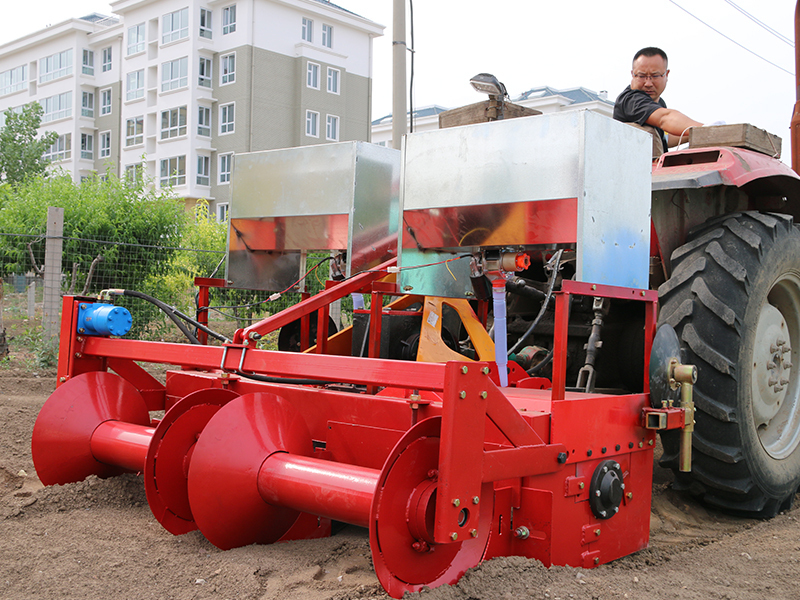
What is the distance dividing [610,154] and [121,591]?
7.99 feet

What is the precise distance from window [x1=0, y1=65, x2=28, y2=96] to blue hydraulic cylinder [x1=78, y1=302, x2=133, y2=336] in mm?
46623

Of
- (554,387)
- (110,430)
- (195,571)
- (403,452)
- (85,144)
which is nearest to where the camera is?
(403,452)

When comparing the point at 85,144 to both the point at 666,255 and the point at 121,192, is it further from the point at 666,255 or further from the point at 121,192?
the point at 666,255

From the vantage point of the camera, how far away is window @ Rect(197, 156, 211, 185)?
112 feet

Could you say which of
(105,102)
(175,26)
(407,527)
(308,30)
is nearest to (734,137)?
(407,527)

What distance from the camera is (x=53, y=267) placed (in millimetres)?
8055

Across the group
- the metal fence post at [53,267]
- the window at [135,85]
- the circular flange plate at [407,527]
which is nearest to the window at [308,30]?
the window at [135,85]

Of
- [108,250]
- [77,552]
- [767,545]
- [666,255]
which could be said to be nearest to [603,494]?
[767,545]

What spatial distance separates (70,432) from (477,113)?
9.21 ft

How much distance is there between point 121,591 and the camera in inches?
95.7

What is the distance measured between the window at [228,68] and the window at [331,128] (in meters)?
4.60

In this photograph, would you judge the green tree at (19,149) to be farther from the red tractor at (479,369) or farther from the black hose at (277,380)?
the black hose at (277,380)

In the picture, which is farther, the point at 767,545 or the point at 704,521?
the point at 704,521

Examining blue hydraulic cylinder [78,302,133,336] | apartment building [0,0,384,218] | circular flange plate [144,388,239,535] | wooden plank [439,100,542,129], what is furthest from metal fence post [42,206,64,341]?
apartment building [0,0,384,218]
